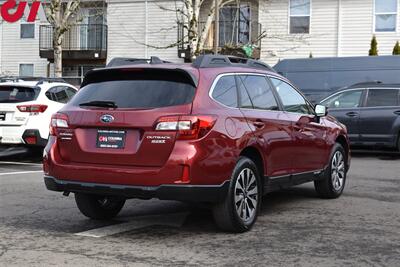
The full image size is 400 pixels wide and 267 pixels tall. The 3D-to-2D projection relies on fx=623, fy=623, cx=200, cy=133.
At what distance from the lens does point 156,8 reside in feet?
90.4

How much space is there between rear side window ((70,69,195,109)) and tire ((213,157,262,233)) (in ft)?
3.02

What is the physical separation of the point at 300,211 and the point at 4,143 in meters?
6.61

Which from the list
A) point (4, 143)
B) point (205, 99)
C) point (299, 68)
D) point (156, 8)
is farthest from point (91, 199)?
point (156, 8)

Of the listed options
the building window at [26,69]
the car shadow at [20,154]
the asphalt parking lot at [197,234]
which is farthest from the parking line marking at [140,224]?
the building window at [26,69]

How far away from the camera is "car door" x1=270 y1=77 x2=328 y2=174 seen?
24.4 ft

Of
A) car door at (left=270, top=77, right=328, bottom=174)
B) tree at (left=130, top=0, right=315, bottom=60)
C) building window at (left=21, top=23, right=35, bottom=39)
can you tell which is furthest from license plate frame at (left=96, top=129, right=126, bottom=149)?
building window at (left=21, top=23, right=35, bottom=39)

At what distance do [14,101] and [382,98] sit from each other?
8.14 metres

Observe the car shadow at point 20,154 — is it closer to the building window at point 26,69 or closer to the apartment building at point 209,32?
the apartment building at point 209,32

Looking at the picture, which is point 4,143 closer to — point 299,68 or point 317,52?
point 299,68

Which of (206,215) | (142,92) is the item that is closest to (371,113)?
(206,215)

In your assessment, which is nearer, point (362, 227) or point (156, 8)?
point (362, 227)

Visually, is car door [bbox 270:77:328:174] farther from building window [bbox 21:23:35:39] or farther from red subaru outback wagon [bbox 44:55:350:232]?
building window [bbox 21:23:35:39]

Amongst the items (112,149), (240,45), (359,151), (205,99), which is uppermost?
(240,45)

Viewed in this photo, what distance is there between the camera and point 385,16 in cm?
2431
